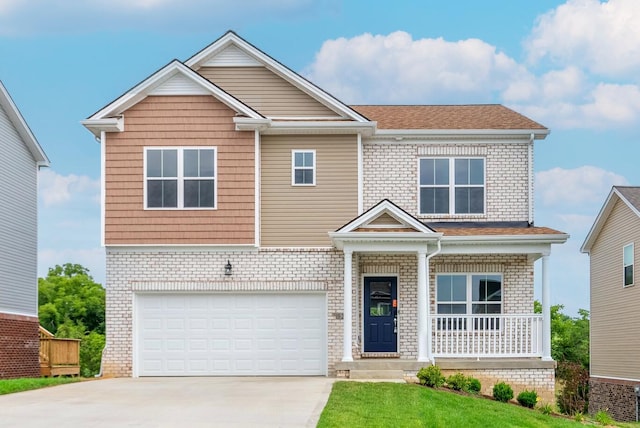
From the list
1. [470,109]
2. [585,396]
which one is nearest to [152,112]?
[470,109]

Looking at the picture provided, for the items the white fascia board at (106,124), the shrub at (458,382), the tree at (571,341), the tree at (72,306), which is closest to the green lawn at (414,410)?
the shrub at (458,382)

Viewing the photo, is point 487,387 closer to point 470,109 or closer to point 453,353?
point 453,353

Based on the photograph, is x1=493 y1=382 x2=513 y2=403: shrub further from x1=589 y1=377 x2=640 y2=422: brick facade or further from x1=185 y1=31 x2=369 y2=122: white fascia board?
x1=589 y1=377 x2=640 y2=422: brick facade

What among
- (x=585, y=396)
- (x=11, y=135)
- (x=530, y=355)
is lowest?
(x=585, y=396)

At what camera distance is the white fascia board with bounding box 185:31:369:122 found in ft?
87.3

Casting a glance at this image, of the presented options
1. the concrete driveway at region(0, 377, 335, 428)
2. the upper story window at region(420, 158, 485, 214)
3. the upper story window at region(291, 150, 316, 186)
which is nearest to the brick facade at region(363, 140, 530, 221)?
the upper story window at region(420, 158, 485, 214)

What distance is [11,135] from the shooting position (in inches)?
1176

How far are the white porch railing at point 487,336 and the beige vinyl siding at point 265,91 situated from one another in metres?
6.51

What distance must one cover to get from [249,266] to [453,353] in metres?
5.77

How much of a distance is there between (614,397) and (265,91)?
1660 cm

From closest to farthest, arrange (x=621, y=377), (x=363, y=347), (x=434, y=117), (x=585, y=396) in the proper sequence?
1. (x=363, y=347)
2. (x=434, y=117)
3. (x=621, y=377)
4. (x=585, y=396)

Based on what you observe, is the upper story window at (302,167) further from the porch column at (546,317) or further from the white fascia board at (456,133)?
the porch column at (546,317)

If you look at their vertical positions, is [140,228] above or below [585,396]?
above

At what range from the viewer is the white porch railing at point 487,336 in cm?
2561
